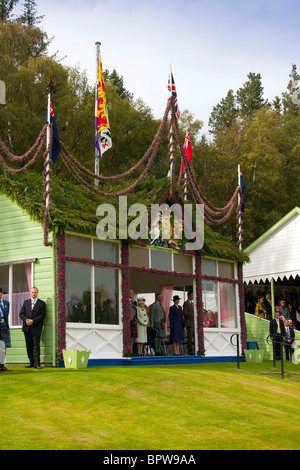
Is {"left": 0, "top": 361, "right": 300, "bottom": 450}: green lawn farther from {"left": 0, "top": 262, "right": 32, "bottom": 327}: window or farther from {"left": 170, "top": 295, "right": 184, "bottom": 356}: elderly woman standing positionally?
{"left": 170, "top": 295, "right": 184, "bottom": 356}: elderly woman standing

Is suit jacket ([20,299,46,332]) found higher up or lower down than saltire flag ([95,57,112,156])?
lower down

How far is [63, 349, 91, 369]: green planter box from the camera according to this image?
15.1 metres

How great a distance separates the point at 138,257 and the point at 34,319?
182 inches

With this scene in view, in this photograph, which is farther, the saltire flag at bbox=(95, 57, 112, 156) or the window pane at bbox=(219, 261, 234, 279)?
the window pane at bbox=(219, 261, 234, 279)

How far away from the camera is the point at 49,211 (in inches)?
639

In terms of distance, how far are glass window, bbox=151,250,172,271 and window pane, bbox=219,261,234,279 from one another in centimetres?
315

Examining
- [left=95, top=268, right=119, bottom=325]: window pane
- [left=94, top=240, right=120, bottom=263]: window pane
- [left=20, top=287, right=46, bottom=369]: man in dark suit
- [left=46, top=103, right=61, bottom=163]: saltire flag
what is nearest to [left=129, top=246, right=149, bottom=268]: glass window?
[left=94, top=240, right=120, bottom=263]: window pane

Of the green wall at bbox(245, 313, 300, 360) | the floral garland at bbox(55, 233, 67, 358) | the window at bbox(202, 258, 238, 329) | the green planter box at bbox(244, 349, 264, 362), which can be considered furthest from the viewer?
the green wall at bbox(245, 313, 300, 360)

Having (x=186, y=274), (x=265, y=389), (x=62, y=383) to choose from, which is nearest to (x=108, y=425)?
(x=62, y=383)

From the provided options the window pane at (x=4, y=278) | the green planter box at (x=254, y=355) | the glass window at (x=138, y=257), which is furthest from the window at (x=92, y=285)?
the green planter box at (x=254, y=355)

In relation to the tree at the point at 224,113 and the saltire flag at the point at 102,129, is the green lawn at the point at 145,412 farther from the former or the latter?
the tree at the point at 224,113

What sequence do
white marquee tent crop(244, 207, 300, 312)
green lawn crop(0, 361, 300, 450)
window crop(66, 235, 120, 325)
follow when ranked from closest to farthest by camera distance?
green lawn crop(0, 361, 300, 450)
window crop(66, 235, 120, 325)
white marquee tent crop(244, 207, 300, 312)

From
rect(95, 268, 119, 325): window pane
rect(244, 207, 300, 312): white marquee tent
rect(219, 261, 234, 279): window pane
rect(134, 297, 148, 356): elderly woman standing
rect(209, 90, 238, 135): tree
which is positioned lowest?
rect(134, 297, 148, 356): elderly woman standing
